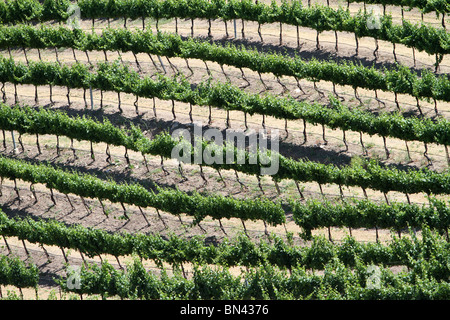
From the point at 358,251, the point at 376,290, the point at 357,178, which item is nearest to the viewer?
the point at 376,290

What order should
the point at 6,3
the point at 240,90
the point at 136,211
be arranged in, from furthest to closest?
1. the point at 6,3
2. the point at 240,90
3. the point at 136,211

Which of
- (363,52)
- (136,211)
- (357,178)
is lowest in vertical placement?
(136,211)

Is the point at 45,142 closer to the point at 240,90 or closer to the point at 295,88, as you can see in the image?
the point at 240,90

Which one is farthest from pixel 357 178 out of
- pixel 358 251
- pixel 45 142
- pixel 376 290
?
pixel 45 142

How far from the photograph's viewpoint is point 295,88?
4938 cm

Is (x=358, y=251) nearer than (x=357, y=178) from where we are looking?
Yes

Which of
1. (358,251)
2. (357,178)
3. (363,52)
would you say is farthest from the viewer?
(363,52)

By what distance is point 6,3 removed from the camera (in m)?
56.6

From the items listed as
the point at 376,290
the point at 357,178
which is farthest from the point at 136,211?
the point at 376,290

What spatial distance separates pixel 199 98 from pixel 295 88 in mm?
6617

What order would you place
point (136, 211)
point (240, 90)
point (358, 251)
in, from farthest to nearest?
point (240, 90) → point (136, 211) → point (358, 251)
